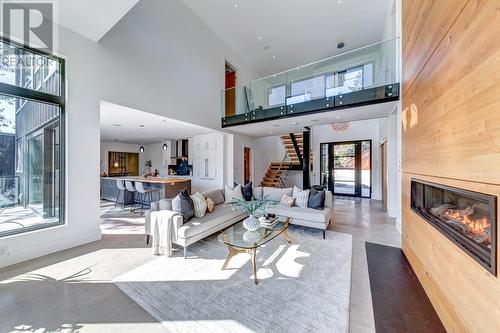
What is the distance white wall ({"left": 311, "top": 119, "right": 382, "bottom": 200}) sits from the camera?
804 cm

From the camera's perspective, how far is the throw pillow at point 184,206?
10.8 ft

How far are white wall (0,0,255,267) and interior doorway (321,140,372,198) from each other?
19.3 feet

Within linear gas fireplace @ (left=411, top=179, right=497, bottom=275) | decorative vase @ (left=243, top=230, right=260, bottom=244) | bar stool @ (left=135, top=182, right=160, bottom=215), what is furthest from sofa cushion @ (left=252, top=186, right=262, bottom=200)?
linear gas fireplace @ (left=411, top=179, right=497, bottom=275)

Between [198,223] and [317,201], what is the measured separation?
96.9 inches

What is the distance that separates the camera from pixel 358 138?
8.53m

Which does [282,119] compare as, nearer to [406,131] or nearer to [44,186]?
[406,131]

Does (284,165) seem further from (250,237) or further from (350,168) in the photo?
(250,237)

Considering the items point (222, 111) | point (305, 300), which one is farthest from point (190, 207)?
point (222, 111)

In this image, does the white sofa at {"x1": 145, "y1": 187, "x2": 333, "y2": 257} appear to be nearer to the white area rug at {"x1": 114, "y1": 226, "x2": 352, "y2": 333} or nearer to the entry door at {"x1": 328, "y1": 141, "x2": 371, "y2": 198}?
the white area rug at {"x1": 114, "y1": 226, "x2": 352, "y2": 333}

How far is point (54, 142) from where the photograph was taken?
3.33 meters

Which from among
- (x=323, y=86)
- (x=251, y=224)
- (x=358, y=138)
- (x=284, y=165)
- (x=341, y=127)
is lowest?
(x=251, y=224)

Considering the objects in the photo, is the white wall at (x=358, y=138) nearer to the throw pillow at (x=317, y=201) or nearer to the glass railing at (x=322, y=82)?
the glass railing at (x=322, y=82)

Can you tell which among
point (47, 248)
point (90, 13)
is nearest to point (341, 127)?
point (90, 13)

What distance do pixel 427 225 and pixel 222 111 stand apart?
6.46m
